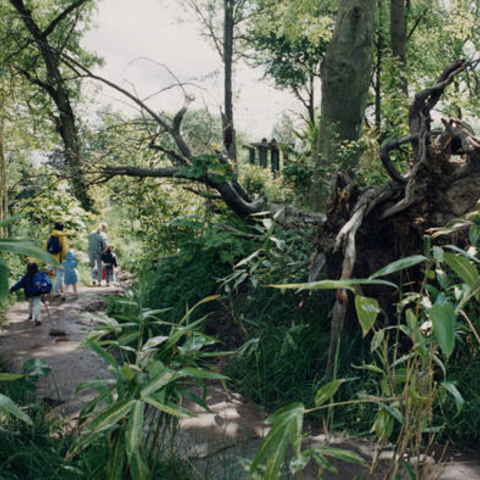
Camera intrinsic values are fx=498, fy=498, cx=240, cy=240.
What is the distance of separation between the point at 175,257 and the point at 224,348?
5.73 ft

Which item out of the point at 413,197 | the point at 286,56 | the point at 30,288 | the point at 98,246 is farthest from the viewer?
the point at 286,56

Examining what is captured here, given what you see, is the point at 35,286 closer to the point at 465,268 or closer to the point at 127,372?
the point at 127,372

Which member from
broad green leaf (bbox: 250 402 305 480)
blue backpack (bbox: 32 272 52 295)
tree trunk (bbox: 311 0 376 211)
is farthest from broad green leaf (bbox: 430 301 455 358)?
blue backpack (bbox: 32 272 52 295)

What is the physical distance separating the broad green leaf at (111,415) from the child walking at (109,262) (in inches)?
440

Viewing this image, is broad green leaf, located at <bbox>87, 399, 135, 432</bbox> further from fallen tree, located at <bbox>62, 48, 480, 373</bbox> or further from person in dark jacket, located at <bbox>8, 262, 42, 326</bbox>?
person in dark jacket, located at <bbox>8, 262, 42, 326</bbox>

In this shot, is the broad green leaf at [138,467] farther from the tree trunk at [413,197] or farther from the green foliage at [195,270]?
the green foliage at [195,270]

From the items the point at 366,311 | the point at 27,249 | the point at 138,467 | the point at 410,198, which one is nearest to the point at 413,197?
the point at 410,198

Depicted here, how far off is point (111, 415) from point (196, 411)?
254cm

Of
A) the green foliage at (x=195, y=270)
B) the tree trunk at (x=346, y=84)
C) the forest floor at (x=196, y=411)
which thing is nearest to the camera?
the forest floor at (x=196, y=411)

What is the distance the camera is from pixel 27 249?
158 centimetres

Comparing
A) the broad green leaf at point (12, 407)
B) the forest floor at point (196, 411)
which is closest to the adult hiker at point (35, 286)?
the forest floor at point (196, 411)

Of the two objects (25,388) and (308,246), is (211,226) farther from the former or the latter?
(25,388)

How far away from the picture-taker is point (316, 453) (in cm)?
173

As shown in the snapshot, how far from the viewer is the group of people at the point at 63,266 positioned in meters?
7.43
